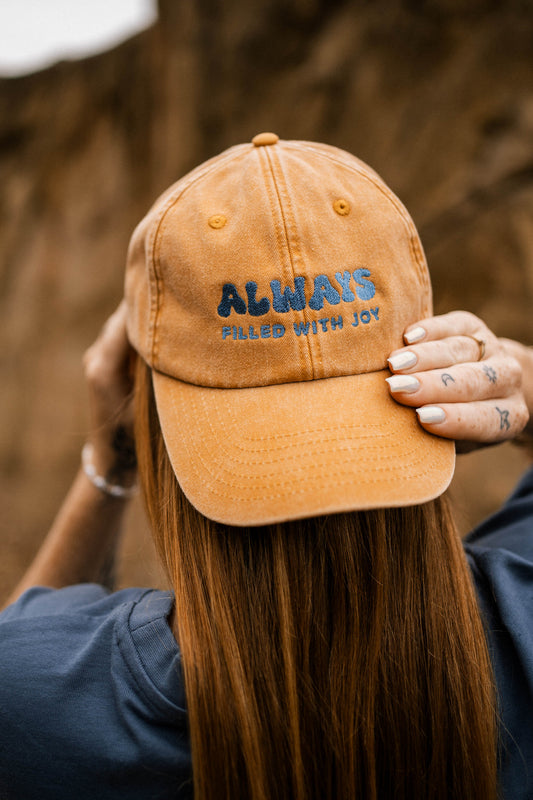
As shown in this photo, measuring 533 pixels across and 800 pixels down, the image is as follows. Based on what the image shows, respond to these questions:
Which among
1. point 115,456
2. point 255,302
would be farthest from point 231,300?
point 115,456

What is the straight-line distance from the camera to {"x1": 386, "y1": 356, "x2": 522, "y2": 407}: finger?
668mm

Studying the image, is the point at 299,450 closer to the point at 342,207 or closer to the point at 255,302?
Result: the point at 255,302

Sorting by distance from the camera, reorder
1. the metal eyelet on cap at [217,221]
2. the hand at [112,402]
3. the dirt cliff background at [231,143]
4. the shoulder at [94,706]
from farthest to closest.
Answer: the dirt cliff background at [231,143] → the hand at [112,402] → the metal eyelet on cap at [217,221] → the shoulder at [94,706]

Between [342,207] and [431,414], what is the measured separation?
27 cm

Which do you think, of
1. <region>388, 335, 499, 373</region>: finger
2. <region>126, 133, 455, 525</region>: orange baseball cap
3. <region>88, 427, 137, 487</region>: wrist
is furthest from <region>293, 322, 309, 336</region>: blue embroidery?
<region>88, 427, 137, 487</region>: wrist

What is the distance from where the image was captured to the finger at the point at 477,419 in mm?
664

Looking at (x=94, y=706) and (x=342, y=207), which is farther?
(x=342, y=207)

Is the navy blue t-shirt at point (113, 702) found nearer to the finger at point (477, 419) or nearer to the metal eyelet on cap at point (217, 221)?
the finger at point (477, 419)

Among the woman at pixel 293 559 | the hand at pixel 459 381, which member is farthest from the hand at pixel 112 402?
the hand at pixel 459 381

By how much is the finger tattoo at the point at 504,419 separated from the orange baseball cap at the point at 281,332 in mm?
99

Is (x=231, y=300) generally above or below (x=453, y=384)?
above

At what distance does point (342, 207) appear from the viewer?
71cm

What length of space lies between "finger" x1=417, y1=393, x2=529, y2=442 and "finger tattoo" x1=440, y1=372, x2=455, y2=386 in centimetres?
3

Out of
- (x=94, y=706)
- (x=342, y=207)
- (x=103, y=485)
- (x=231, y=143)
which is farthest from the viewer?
(x=231, y=143)
